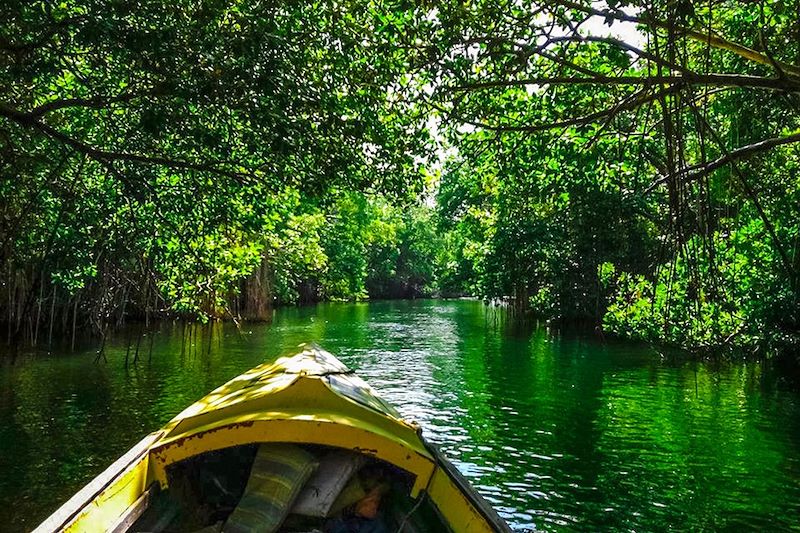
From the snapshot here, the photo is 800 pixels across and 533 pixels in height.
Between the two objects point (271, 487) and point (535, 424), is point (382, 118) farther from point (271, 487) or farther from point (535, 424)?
point (271, 487)

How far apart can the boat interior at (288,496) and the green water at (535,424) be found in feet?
8.86

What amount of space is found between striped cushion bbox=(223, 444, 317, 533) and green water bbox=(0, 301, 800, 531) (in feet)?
11.3

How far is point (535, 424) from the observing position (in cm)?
1203

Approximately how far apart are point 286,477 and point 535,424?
8.06 metres

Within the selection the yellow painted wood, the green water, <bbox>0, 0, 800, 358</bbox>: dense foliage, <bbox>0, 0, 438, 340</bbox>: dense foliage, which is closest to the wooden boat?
the yellow painted wood

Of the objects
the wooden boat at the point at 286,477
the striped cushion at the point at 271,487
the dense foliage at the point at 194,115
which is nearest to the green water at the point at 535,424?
the wooden boat at the point at 286,477

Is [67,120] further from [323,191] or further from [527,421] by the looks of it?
[527,421]

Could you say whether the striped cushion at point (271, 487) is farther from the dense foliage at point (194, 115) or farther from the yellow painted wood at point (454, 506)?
the dense foliage at point (194, 115)

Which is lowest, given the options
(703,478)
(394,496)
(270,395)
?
(703,478)

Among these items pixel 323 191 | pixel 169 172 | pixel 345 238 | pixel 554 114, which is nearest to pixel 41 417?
pixel 169 172

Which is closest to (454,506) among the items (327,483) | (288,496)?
(327,483)

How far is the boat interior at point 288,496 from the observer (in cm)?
468

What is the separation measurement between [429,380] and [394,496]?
11.3 metres

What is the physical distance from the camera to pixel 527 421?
12258 mm
